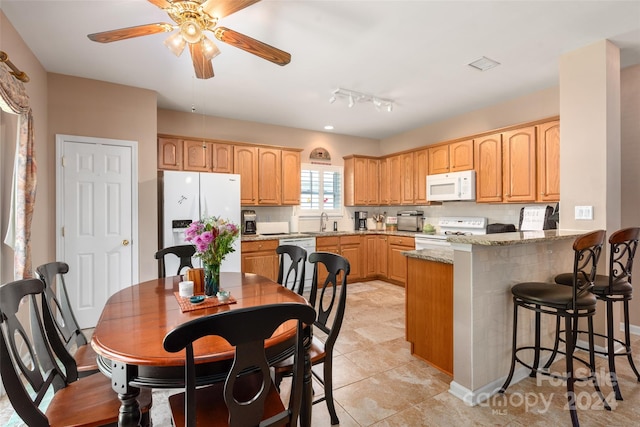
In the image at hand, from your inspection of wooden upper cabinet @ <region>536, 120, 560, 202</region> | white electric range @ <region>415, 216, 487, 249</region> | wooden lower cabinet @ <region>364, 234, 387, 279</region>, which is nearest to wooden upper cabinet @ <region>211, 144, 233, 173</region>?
wooden lower cabinet @ <region>364, 234, 387, 279</region>

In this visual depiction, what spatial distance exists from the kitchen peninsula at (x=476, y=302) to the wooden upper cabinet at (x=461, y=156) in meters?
2.01

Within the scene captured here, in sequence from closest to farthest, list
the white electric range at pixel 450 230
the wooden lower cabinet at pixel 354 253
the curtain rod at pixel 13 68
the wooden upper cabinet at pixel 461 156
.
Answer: the curtain rod at pixel 13 68
the wooden upper cabinet at pixel 461 156
the white electric range at pixel 450 230
the wooden lower cabinet at pixel 354 253

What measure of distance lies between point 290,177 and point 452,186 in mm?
2516

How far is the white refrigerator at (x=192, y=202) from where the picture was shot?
3650 mm

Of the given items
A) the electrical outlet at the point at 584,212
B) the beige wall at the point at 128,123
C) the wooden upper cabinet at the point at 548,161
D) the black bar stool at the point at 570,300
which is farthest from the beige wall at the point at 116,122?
the wooden upper cabinet at the point at 548,161

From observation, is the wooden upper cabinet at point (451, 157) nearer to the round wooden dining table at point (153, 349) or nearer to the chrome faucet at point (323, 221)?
the chrome faucet at point (323, 221)

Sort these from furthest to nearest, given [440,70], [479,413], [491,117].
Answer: [491,117] < [440,70] < [479,413]

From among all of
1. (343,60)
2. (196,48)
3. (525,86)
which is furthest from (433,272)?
(525,86)

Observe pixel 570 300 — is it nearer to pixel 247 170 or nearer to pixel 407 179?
pixel 407 179

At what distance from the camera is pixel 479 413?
1.91 m

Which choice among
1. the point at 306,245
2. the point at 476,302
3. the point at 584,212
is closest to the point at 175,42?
the point at 476,302

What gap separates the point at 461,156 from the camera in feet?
14.5

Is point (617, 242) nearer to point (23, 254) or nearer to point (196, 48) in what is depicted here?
point (196, 48)

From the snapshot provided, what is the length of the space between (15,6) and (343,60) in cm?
249
